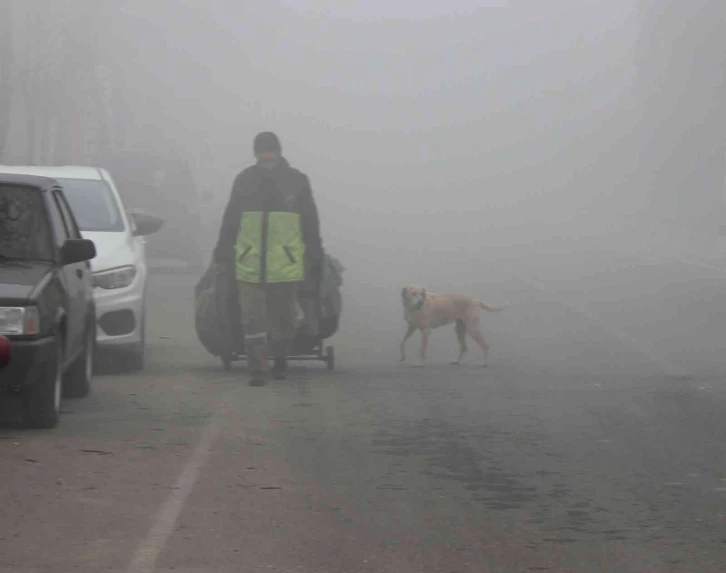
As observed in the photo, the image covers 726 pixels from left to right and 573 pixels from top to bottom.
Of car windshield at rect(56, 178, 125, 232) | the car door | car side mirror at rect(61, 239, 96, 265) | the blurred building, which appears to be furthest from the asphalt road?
the blurred building

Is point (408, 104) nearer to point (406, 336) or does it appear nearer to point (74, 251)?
point (406, 336)

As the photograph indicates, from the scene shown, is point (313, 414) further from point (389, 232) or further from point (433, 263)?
point (389, 232)

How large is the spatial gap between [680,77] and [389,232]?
11.2 meters

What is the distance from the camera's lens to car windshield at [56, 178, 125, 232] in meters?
13.7

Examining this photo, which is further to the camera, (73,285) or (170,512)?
(73,285)

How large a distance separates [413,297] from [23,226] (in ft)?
15.8

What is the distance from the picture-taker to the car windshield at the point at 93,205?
13672 millimetres

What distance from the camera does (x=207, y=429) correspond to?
9891 millimetres

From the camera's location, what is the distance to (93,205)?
46.0 ft

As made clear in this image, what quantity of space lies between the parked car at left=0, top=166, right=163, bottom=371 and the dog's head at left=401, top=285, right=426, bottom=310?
2.32 m

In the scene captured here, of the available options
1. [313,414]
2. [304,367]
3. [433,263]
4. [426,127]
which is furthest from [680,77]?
[426,127]

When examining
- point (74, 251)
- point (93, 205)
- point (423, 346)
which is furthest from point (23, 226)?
point (423, 346)

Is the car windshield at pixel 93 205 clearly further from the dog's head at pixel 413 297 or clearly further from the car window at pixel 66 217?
the dog's head at pixel 413 297

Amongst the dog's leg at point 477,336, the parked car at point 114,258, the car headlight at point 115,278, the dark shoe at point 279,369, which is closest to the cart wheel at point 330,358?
the dark shoe at point 279,369
